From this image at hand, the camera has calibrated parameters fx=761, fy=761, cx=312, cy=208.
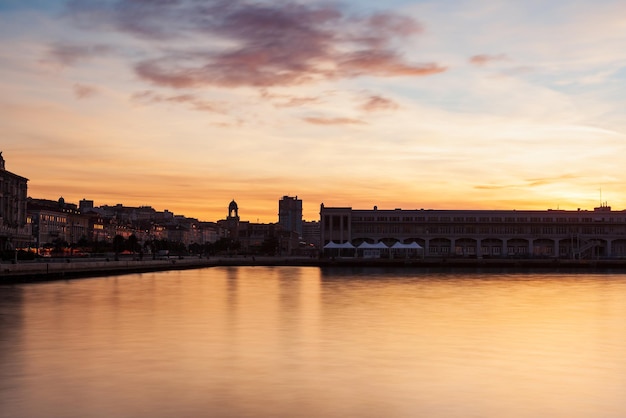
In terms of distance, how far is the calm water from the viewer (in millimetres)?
24312

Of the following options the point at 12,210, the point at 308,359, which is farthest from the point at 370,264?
the point at 308,359

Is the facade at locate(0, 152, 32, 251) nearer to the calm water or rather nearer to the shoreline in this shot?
the shoreline

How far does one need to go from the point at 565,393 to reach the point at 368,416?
26.8 ft

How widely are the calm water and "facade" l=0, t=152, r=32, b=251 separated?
87.5 meters

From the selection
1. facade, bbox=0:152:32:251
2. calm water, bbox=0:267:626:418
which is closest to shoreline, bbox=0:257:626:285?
facade, bbox=0:152:32:251

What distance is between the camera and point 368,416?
2267 centimetres

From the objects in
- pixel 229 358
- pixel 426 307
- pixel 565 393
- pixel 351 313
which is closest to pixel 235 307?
pixel 351 313

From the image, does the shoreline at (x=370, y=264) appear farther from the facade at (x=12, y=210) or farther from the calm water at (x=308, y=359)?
the calm water at (x=308, y=359)

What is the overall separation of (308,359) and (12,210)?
13938 centimetres

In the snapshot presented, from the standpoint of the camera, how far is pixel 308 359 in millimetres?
33594

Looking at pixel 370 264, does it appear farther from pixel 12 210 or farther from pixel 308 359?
pixel 308 359

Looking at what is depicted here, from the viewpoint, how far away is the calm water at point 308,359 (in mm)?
24312

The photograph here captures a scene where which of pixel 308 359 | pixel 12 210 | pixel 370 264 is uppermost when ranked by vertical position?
pixel 12 210

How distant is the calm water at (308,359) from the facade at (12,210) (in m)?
87.5
